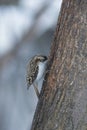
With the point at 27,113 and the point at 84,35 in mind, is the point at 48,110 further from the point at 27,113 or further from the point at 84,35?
the point at 27,113

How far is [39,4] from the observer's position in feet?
29.3

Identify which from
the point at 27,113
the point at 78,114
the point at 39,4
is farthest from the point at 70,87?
the point at 27,113

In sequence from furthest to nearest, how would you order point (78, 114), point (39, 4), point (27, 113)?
1. point (27, 113)
2. point (39, 4)
3. point (78, 114)

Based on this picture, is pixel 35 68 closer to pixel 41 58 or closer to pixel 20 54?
pixel 41 58

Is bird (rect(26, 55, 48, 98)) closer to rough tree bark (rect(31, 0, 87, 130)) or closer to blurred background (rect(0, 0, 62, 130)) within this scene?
rough tree bark (rect(31, 0, 87, 130))

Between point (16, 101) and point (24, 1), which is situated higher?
point (24, 1)

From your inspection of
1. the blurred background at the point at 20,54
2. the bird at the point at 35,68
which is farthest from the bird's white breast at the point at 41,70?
the blurred background at the point at 20,54

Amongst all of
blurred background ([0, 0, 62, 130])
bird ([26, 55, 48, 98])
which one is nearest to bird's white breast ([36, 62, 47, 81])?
bird ([26, 55, 48, 98])

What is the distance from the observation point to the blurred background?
9211 millimetres

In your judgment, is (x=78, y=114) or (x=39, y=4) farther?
(x=39, y=4)

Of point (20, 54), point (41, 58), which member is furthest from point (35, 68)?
point (20, 54)

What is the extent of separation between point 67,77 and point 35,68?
1.33 feet

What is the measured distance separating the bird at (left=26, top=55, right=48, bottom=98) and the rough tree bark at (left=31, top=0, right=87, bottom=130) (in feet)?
0.37

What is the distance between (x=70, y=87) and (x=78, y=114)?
158mm
